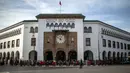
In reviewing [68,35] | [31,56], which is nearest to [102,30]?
[68,35]

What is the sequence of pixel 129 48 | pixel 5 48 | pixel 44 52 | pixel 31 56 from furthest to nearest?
pixel 129 48 < pixel 5 48 < pixel 31 56 < pixel 44 52

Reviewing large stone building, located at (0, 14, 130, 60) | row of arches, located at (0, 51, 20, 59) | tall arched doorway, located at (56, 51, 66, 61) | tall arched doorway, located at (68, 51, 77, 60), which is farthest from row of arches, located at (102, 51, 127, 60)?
row of arches, located at (0, 51, 20, 59)

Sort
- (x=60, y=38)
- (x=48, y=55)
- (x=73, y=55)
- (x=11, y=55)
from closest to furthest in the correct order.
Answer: (x=60, y=38) → (x=48, y=55) → (x=73, y=55) → (x=11, y=55)

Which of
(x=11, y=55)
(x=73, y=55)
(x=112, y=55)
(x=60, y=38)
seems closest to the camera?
(x=60, y=38)

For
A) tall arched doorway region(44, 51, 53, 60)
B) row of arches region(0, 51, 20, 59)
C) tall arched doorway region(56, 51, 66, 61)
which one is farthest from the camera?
row of arches region(0, 51, 20, 59)

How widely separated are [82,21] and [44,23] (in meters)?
8.68

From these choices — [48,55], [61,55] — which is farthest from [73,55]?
[48,55]

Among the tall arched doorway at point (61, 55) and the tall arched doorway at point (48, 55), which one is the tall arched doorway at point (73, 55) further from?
the tall arched doorway at point (48, 55)

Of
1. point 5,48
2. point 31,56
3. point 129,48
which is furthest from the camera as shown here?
point 129,48

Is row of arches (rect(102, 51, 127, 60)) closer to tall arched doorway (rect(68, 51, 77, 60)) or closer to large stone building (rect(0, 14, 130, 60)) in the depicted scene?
large stone building (rect(0, 14, 130, 60))

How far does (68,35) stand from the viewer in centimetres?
4478

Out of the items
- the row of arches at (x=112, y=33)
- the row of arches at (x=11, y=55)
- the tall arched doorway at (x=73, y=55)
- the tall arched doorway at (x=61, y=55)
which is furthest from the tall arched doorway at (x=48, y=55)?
the row of arches at (x=112, y=33)

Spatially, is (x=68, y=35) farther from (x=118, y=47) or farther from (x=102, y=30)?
(x=118, y=47)

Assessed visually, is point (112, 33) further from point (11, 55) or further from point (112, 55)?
point (11, 55)
